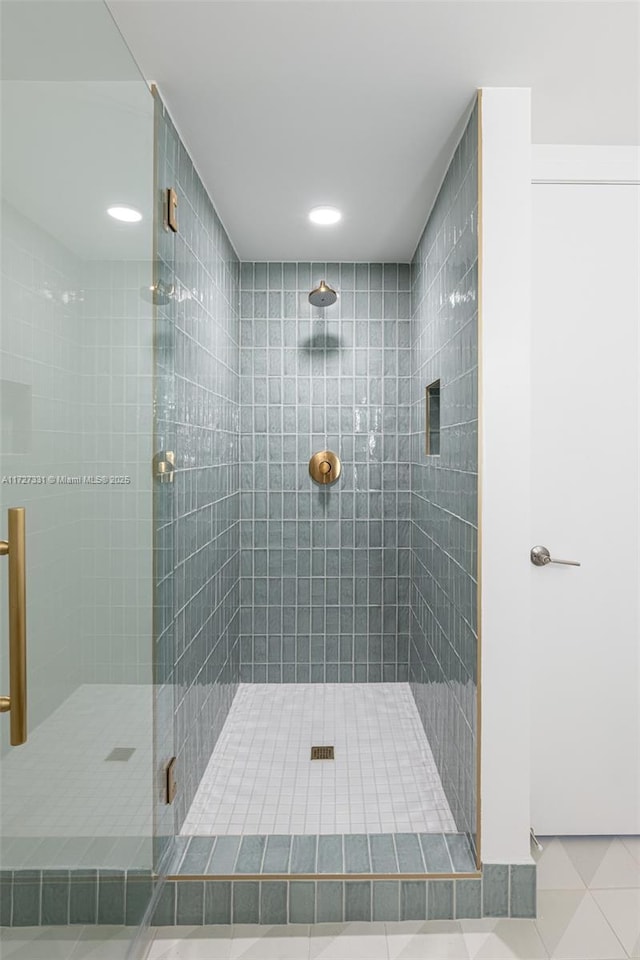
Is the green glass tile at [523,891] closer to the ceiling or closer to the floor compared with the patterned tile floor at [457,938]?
closer to the ceiling

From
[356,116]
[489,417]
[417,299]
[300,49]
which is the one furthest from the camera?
[417,299]

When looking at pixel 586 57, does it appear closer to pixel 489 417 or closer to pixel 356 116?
pixel 356 116

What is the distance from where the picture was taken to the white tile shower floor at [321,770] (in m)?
2.12

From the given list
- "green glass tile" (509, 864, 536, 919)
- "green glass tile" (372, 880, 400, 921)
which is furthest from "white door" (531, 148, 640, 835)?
"green glass tile" (372, 880, 400, 921)

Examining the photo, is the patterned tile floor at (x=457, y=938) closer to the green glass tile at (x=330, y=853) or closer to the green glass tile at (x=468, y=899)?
the green glass tile at (x=468, y=899)

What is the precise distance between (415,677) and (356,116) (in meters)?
2.54

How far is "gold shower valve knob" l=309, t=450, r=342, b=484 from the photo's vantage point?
3457 mm

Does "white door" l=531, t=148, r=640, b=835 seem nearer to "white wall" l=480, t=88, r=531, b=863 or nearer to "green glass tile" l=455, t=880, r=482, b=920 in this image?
"white wall" l=480, t=88, r=531, b=863

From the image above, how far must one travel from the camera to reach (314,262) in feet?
11.4

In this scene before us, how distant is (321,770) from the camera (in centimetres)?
249

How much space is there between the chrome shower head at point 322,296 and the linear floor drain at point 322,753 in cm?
213

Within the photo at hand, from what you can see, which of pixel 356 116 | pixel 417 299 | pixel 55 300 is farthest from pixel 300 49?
pixel 417 299

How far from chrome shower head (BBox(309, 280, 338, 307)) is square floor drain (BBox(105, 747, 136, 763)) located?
226 centimetres

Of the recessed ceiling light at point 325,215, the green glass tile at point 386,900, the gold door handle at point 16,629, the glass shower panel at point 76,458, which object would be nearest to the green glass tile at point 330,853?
the green glass tile at point 386,900
